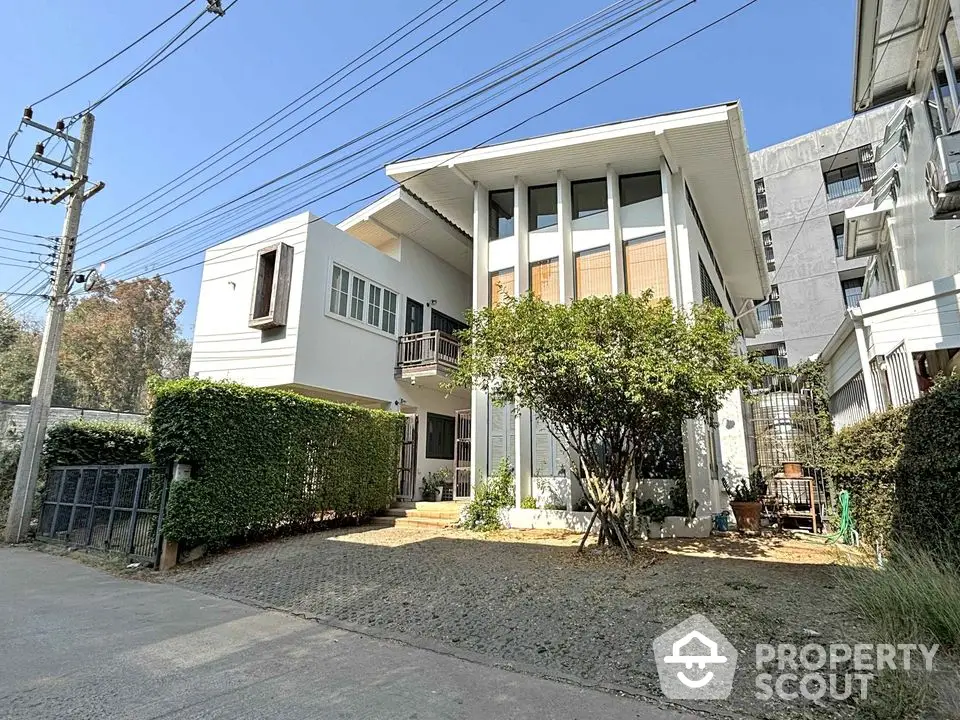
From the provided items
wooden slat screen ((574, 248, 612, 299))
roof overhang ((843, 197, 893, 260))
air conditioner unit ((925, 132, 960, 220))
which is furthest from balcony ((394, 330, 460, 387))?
air conditioner unit ((925, 132, 960, 220))

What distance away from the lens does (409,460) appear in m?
14.1

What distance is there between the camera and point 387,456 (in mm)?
11375

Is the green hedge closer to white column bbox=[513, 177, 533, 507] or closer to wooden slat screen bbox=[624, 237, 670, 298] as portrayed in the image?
white column bbox=[513, 177, 533, 507]

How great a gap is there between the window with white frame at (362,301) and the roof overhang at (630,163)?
2833 millimetres

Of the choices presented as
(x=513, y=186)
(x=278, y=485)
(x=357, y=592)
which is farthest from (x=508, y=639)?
(x=513, y=186)

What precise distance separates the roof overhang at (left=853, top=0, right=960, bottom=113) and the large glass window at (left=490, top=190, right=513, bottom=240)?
7.13 metres

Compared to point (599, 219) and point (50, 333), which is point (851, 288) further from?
point (50, 333)

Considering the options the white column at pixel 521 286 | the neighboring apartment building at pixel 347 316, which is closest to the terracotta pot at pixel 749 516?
the white column at pixel 521 286

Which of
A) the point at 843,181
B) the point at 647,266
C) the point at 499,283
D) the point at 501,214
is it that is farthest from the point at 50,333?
the point at 843,181

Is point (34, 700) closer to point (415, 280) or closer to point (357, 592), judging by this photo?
point (357, 592)

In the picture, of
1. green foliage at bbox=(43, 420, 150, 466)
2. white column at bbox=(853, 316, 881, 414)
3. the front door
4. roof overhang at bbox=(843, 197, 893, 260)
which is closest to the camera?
white column at bbox=(853, 316, 881, 414)

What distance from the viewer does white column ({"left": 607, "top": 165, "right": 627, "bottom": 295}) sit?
10969mm

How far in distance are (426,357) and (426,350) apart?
0.81ft

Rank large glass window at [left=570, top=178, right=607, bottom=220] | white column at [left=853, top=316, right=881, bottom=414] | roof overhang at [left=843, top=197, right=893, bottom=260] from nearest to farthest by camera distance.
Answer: white column at [left=853, top=316, right=881, bottom=414] → roof overhang at [left=843, top=197, right=893, bottom=260] → large glass window at [left=570, top=178, right=607, bottom=220]
